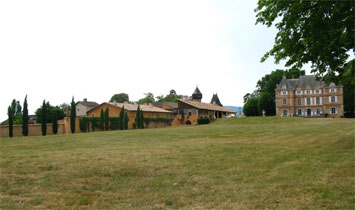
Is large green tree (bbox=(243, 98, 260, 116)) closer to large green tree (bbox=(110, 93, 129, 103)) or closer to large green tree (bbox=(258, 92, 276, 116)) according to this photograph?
large green tree (bbox=(258, 92, 276, 116))

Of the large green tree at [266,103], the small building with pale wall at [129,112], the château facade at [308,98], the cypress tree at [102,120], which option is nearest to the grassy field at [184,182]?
the cypress tree at [102,120]

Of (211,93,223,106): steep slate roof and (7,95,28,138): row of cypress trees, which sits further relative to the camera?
(211,93,223,106): steep slate roof

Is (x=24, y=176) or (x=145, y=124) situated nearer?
(x=24, y=176)

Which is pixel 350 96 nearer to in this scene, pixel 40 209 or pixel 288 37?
pixel 288 37

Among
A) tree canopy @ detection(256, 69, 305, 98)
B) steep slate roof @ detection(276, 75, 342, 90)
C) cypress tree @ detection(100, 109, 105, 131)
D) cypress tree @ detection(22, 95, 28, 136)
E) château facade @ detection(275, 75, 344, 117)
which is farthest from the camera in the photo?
tree canopy @ detection(256, 69, 305, 98)

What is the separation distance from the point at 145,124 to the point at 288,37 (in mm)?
45843

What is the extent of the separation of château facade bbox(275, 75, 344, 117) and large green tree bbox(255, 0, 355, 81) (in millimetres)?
61301

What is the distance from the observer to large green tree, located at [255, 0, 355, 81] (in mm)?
11078

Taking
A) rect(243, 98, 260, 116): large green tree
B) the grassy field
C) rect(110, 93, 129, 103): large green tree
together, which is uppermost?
rect(110, 93, 129, 103): large green tree

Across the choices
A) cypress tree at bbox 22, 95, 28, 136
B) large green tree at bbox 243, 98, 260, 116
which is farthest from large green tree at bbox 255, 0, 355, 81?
large green tree at bbox 243, 98, 260, 116

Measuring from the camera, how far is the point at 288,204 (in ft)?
19.5

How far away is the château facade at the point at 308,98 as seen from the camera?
2687 inches

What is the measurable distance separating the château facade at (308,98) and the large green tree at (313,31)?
2413 inches

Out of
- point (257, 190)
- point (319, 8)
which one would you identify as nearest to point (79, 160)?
point (257, 190)
